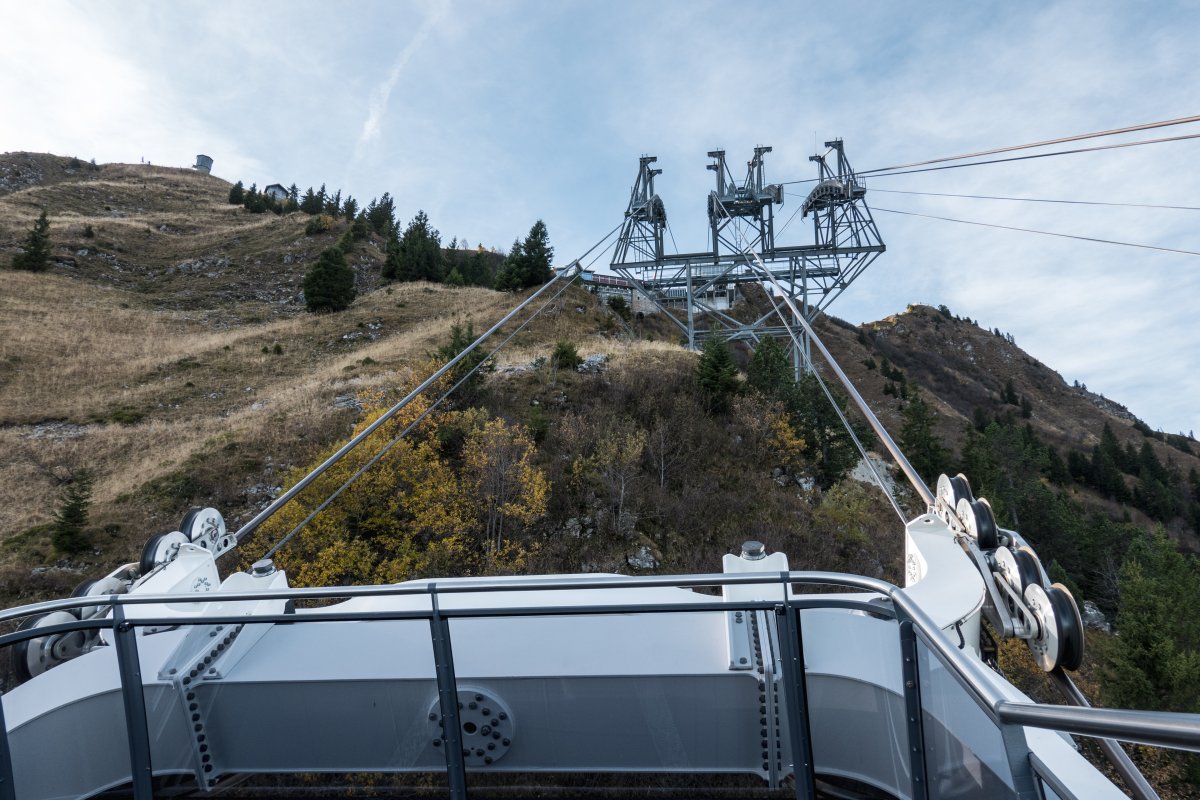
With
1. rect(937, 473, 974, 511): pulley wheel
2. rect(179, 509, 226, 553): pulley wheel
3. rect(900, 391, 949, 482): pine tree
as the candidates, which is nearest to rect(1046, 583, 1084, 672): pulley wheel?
rect(937, 473, 974, 511): pulley wheel

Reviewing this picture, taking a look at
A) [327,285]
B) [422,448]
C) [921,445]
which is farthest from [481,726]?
[327,285]

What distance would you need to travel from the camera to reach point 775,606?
2666 millimetres

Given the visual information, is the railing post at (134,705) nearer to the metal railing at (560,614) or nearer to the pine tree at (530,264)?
the metal railing at (560,614)

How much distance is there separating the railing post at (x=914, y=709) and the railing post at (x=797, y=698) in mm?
471

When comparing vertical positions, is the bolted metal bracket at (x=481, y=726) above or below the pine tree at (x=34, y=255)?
below

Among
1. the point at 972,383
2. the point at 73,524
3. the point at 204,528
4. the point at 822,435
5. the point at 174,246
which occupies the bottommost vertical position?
the point at 972,383

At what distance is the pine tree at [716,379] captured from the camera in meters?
25.5

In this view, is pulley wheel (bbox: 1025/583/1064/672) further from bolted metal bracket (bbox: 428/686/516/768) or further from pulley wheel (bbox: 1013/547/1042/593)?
bolted metal bracket (bbox: 428/686/516/768)

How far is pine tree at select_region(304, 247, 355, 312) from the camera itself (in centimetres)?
4372

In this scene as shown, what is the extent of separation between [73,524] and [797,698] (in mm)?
22953

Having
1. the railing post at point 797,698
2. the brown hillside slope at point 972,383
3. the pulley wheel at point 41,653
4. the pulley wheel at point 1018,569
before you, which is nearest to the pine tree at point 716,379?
the pulley wheel at point 1018,569

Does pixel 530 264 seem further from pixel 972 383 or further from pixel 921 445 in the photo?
pixel 972 383

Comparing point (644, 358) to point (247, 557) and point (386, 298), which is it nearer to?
point (247, 557)

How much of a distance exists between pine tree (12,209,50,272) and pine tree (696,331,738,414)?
54316mm
